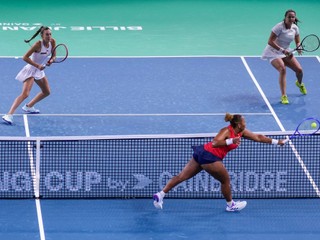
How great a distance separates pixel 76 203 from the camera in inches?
479

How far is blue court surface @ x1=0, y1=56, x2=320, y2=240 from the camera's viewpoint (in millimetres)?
11500

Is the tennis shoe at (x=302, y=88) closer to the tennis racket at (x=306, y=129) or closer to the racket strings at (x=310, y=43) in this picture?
the racket strings at (x=310, y=43)

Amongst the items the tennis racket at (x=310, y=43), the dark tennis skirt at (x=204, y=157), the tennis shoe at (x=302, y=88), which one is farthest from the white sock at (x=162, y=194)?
the tennis shoe at (x=302, y=88)

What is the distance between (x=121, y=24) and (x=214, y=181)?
940 centimetres

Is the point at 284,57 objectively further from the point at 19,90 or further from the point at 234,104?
the point at 19,90

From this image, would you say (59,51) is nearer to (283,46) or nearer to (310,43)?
(283,46)

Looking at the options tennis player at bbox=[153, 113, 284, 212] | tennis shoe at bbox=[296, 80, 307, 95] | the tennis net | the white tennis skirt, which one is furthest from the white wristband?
tennis shoe at bbox=[296, 80, 307, 95]

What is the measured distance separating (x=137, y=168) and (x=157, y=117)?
2.67 meters

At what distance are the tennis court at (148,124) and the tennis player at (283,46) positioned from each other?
0.48 metres

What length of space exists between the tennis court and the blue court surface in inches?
1.0

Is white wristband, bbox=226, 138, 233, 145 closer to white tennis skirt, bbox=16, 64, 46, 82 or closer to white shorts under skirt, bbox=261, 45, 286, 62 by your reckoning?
white tennis skirt, bbox=16, 64, 46, 82

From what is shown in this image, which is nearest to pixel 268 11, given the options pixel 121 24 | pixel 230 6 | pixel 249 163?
pixel 230 6

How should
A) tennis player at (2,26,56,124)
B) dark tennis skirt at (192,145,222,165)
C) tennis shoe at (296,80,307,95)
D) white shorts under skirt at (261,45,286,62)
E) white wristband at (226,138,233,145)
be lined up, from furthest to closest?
tennis shoe at (296,80,307,95) < white shorts under skirt at (261,45,286,62) < tennis player at (2,26,56,124) < dark tennis skirt at (192,145,222,165) < white wristband at (226,138,233,145)

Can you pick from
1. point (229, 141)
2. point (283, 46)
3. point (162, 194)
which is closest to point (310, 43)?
point (283, 46)
